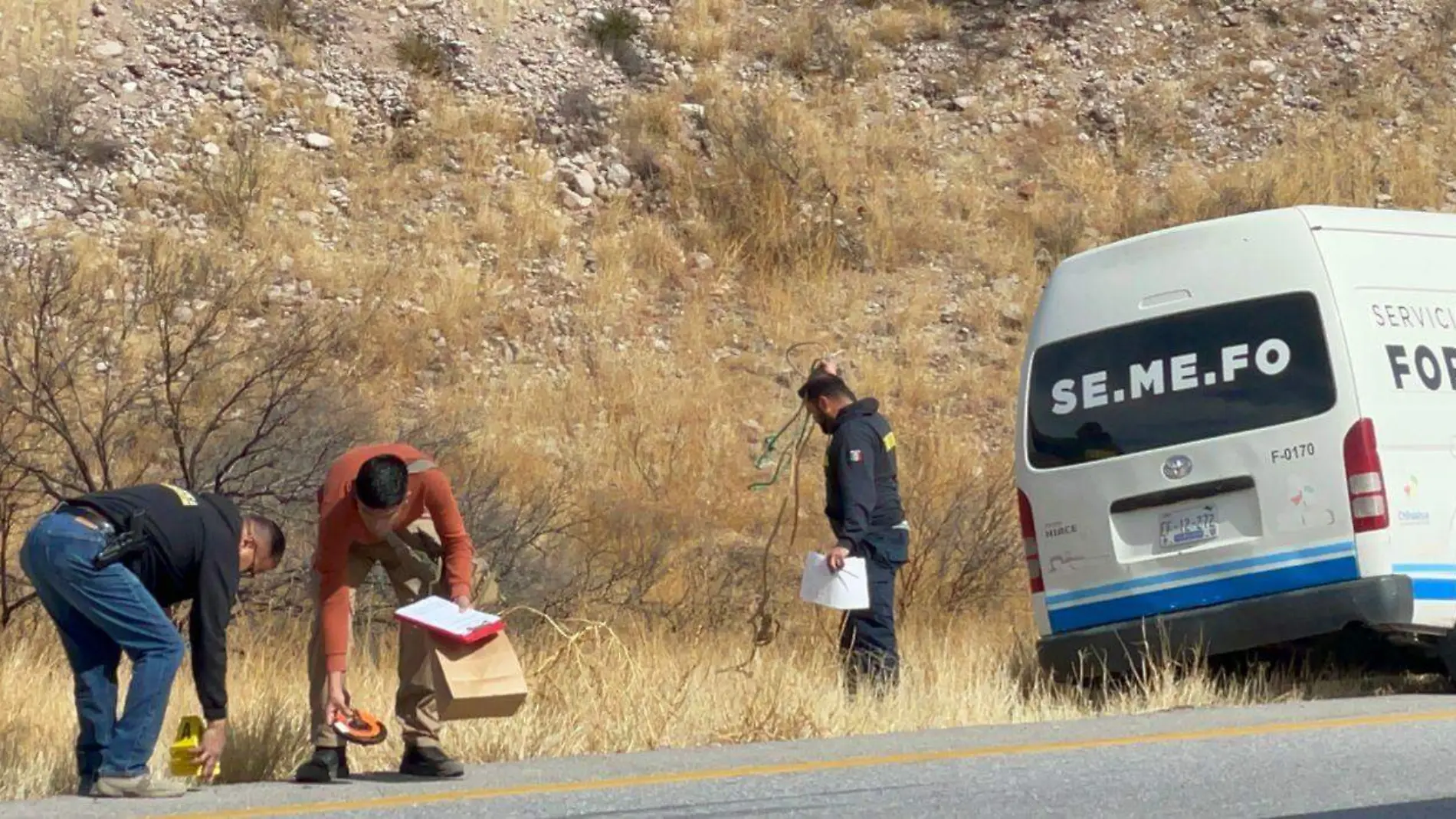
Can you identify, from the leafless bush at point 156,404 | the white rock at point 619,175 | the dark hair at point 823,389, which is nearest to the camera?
the dark hair at point 823,389

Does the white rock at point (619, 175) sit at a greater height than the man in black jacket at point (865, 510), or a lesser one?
greater

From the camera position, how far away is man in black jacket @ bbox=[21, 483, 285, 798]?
7.04m

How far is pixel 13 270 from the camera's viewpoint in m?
18.4

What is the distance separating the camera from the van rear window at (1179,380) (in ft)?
29.8

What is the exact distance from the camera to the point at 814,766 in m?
7.58

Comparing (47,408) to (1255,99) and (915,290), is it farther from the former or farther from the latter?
(1255,99)

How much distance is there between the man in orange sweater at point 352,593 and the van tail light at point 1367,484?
3.88m

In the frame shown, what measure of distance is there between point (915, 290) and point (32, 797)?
54.0ft

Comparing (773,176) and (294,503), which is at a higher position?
(773,176)

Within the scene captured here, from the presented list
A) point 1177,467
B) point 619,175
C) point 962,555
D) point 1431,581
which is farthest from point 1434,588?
point 619,175

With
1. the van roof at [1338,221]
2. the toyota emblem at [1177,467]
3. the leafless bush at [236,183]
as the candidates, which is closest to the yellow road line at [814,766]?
the toyota emblem at [1177,467]

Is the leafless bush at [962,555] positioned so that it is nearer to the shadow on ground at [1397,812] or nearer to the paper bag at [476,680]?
the paper bag at [476,680]

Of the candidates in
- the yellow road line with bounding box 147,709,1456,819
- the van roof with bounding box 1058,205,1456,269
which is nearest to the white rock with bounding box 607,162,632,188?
the van roof with bounding box 1058,205,1456,269

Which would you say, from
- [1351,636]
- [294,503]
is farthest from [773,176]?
[1351,636]
